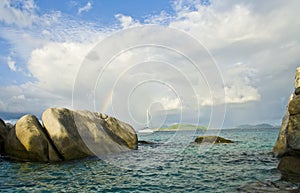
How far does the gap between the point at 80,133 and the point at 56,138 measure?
1876 millimetres

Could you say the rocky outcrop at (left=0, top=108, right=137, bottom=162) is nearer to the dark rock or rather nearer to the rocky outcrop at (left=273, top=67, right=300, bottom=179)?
the dark rock

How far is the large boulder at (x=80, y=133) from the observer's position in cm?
1686

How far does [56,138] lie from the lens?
54.9ft

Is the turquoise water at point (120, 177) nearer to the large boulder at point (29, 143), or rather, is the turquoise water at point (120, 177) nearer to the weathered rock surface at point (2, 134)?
the large boulder at point (29, 143)

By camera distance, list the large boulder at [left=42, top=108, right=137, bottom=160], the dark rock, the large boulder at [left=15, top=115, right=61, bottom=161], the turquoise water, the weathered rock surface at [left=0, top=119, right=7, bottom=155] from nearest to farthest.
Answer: the turquoise water < the dark rock < the large boulder at [left=15, top=115, right=61, bottom=161] < the large boulder at [left=42, top=108, right=137, bottom=160] < the weathered rock surface at [left=0, top=119, right=7, bottom=155]

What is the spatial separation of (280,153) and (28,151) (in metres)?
17.3

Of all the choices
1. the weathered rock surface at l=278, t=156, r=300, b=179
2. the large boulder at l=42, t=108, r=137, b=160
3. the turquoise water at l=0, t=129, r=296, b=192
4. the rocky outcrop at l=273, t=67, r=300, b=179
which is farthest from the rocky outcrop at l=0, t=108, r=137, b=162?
the rocky outcrop at l=273, t=67, r=300, b=179

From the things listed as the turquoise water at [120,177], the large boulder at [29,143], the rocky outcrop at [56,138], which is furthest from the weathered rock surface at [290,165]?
the large boulder at [29,143]

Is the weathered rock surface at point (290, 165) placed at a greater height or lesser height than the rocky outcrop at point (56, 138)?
lesser

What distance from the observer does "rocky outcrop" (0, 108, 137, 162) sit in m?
16.2

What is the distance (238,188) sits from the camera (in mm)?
9453

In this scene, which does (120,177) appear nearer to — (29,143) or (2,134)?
(29,143)

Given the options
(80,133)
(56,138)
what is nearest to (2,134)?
(56,138)

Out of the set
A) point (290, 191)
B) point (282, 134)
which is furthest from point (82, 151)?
point (282, 134)
